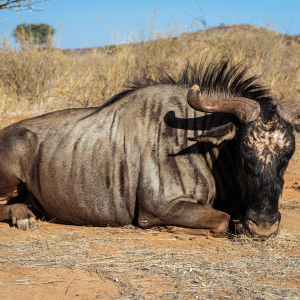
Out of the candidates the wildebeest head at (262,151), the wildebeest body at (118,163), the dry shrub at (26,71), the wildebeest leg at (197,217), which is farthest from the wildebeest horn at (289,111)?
the dry shrub at (26,71)

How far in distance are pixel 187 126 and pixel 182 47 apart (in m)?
8.70

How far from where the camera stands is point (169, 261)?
3.36 m

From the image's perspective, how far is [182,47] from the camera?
1248 cm

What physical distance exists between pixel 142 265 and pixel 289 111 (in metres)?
2.01

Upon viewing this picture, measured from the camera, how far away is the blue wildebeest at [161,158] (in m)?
3.70

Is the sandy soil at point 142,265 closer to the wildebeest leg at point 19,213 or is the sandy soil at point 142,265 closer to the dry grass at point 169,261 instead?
the dry grass at point 169,261

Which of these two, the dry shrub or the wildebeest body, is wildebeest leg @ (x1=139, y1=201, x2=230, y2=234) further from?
the dry shrub

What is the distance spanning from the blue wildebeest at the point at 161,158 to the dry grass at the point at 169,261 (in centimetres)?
23

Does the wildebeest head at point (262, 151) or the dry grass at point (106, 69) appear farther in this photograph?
the dry grass at point (106, 69)

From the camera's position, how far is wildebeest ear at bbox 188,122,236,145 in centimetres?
383

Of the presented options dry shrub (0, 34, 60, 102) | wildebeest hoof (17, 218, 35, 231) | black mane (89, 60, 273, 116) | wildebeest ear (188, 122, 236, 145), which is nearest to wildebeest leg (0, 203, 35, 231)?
wildebeest hoof (17, 218, 35, 231)

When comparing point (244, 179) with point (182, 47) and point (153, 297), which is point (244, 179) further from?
point (182, 47)

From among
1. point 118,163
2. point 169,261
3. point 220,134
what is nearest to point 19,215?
point 118,163

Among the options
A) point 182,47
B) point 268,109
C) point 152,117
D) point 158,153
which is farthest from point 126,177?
point 182,47
